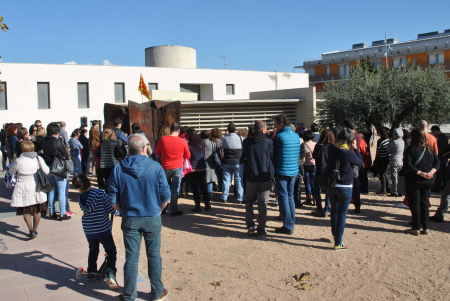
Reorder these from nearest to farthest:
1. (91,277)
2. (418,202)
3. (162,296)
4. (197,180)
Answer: (162,296)
(91,277)
(418,202)
(197,180)

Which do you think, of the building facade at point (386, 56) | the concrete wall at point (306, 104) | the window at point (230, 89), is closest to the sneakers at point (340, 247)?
the concrete wall at point (306, 104)

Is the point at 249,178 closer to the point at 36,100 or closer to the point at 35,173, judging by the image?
the point at 35,173

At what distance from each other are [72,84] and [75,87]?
291mm

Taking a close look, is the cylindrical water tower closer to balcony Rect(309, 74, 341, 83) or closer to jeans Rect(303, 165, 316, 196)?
balcony Rect(309, 74, 341, 83)

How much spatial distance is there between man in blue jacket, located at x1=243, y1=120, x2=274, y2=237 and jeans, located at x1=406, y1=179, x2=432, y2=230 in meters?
2.21

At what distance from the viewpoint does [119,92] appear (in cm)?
2855

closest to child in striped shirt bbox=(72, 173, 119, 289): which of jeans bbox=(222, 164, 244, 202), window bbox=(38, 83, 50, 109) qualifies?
jeans bbox=(222, 164, 244, 202)

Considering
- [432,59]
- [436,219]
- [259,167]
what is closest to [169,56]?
[259,167]

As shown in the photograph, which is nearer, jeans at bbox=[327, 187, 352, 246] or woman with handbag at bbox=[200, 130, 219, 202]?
jeans at bbox=[327, 187, 352, 246]

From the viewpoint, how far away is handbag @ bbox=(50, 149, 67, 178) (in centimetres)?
652

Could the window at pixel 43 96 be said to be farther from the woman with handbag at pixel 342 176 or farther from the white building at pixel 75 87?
the woman with handbag at pixel 342 176

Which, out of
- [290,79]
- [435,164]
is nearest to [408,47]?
[290,79]

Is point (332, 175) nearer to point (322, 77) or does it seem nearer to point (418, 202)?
point (418, 202)

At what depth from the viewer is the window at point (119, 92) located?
28.4m
